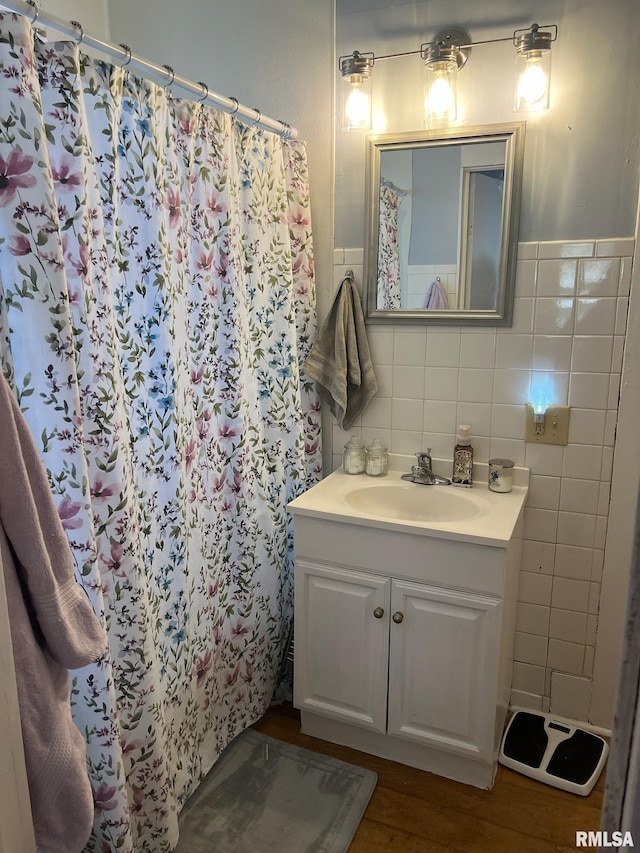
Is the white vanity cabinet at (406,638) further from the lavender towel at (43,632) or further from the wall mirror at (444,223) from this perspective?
the lavender towel at (43,632)

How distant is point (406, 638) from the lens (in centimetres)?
183

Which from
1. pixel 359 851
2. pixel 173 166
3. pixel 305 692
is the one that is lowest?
pixel 359 851

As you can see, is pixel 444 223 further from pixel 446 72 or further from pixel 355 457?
pixel 355 457

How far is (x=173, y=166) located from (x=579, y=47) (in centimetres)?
119

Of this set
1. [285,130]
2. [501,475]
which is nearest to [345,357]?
[501,475]

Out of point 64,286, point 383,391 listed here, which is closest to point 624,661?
point 64,286

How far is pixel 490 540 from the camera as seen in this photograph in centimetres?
165

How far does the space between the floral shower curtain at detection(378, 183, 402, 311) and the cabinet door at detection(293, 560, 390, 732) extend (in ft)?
2.97

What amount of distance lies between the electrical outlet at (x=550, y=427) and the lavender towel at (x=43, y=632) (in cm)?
144

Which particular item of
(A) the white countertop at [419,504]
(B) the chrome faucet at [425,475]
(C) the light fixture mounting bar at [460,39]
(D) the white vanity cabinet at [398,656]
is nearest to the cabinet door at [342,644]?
Answer: (D) the white vanity cabinet at [398,656]

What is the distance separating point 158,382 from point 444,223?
105 cm

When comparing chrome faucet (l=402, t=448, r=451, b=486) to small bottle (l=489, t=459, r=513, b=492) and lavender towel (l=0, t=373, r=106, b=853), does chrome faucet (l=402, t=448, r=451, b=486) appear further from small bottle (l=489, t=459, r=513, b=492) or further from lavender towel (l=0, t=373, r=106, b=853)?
lavender towel (l=0, t=373, r=106, b=853)

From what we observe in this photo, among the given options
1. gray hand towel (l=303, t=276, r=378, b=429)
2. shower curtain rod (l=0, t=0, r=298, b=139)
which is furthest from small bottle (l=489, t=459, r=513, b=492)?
shower curtain rod (l=0, t=0, r=298, b=139)

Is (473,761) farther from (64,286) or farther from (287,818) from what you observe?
(64,286)
